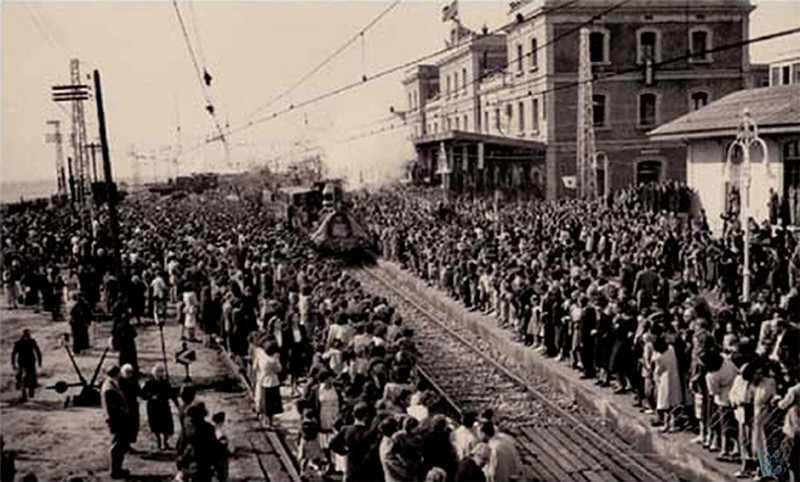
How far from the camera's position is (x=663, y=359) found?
12.7 m

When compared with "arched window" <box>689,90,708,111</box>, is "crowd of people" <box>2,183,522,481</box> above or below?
below

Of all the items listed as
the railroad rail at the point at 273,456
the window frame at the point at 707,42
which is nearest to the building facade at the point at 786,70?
the window frame at the point at 707,42

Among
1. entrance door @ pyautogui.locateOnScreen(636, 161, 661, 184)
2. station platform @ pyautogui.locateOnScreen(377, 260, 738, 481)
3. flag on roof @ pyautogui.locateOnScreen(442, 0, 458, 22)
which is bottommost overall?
station platform @ pyautogui.locateOnScreen(377, 260, 738, 481)

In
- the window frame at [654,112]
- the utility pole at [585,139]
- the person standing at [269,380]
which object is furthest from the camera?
the window frame at [654,112]

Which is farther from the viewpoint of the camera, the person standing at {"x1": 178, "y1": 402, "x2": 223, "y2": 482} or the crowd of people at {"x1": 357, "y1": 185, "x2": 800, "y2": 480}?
the crowd of people at {"x1": 357, "y1": 185, "x2": 800, "y2": 480}

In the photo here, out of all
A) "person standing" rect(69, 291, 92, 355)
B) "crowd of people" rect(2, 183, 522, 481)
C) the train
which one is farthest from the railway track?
the train

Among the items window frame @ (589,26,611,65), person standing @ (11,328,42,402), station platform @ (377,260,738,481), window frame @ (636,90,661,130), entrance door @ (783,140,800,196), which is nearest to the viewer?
station platform @ (377,260,738,481)

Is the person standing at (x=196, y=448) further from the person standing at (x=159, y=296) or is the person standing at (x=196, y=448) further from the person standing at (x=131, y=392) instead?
the person standing at (x=159, y=296)

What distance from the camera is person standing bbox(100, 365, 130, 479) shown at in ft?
38.7

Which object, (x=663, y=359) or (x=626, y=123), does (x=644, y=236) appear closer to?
(x=663, y=359)

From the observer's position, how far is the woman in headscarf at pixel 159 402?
1245 centimetres

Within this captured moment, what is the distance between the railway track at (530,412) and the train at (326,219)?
1287 cm

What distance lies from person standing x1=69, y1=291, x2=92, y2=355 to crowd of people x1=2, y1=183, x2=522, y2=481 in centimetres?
4

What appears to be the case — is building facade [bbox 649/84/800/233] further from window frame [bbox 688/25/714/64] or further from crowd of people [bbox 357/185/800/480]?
window frame [bbox 688/25/714/64]
